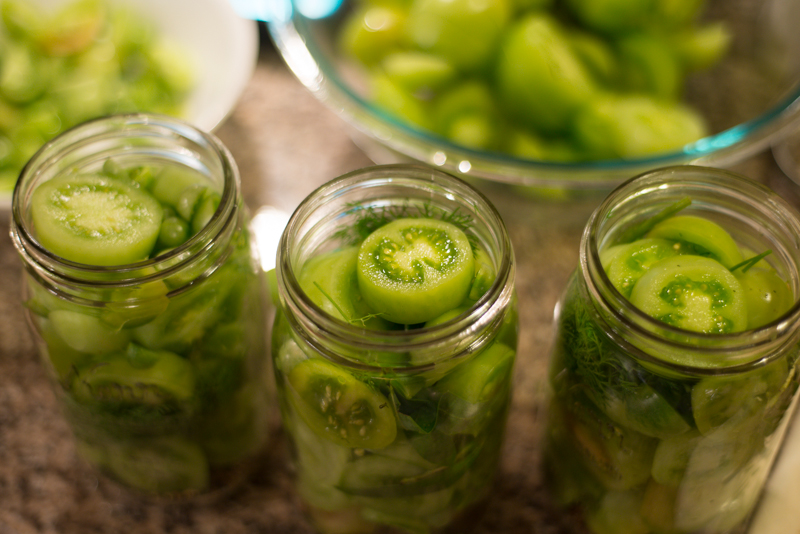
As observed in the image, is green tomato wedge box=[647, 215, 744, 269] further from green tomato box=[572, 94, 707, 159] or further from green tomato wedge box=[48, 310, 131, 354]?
green tomato wedge box=[48, 310, 131, 354]

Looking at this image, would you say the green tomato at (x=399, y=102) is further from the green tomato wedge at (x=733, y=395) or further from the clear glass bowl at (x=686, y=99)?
the green tomato wedge at (x=733, y=395)

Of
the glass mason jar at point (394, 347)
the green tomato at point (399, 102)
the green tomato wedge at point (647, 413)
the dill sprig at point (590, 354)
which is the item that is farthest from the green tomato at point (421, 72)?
the green tomato wedge at point (647, 413)

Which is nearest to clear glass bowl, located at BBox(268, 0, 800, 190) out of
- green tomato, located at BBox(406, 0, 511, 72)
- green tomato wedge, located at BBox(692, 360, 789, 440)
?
green tomato, located at BBox(406, 0, 511, 72)

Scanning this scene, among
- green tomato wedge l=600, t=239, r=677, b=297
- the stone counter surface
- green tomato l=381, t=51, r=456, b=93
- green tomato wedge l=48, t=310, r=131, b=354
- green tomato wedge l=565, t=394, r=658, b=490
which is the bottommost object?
the stone counter surface

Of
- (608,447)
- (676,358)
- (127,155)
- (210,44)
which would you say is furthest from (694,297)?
(210,44)

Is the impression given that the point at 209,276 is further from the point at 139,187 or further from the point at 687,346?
the point at 687,346

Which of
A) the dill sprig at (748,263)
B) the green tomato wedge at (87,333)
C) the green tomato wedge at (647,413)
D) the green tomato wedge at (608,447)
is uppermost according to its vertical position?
the dill sprig at (748,263)

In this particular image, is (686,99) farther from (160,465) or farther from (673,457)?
(160,465)
